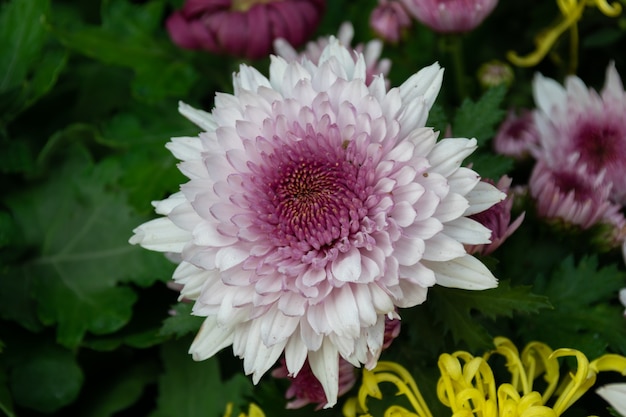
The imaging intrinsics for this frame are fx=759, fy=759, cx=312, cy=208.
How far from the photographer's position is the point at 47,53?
1.19 metres

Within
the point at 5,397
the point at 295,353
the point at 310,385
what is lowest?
the point at 5,397

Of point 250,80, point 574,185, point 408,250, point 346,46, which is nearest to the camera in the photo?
point 408,250

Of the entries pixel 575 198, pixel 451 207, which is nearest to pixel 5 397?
pixel 451 207

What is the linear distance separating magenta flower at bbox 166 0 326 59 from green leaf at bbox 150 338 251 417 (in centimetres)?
40

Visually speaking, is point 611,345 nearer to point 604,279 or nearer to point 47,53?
point 604,279

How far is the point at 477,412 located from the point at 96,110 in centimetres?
81

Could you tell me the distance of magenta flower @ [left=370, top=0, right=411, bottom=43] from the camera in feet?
3.44

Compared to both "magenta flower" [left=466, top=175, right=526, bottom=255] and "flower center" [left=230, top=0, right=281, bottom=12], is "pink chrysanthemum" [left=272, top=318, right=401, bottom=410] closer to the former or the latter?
"magenta flower" [left=466, top=175, right=526, bottom=255]

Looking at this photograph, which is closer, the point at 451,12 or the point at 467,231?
the point at 467,231

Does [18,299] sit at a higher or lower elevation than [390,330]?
lower

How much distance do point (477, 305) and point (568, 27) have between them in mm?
557

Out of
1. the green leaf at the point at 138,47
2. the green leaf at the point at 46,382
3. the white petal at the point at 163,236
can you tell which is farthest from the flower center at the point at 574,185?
the green leaf at the point at 46,382

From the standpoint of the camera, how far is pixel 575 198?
83 centimetres

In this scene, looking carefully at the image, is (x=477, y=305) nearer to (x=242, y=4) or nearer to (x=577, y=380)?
(x=577, y=380)
